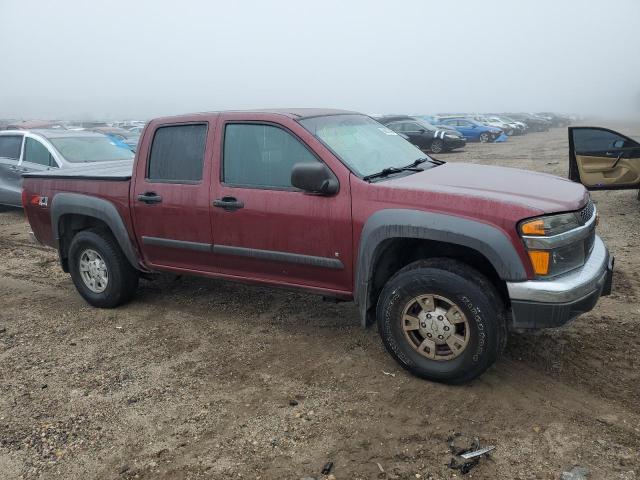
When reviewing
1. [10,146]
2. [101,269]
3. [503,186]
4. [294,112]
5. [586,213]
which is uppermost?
[294,112]

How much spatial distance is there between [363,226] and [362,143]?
868 mm

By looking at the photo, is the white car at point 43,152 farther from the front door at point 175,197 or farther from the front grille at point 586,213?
the front grille at point 586,213

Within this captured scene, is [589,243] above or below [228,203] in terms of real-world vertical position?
below

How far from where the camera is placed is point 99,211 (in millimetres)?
4879

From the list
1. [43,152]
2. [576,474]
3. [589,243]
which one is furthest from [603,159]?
[43,152]

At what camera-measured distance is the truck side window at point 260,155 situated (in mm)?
3988

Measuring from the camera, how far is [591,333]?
4.23 metres

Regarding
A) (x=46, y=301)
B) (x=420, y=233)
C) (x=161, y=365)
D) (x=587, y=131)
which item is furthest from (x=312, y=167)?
(x=587, y=131)

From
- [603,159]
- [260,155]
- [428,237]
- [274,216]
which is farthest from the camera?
[603,159]

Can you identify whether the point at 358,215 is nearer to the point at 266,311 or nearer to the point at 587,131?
the point at 266,311

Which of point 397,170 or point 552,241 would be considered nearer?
point 552,241

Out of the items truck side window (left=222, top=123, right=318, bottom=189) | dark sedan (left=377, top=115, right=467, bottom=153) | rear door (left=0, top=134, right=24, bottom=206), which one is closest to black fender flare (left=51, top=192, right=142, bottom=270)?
truck side window (left=222, top=123, right=318, bottom=189)

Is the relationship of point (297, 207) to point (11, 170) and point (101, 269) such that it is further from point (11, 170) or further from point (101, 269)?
point (11, 170)

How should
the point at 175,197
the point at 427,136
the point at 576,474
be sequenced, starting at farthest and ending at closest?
the point at 427,136
the point at 175,197
the point at 576,474
